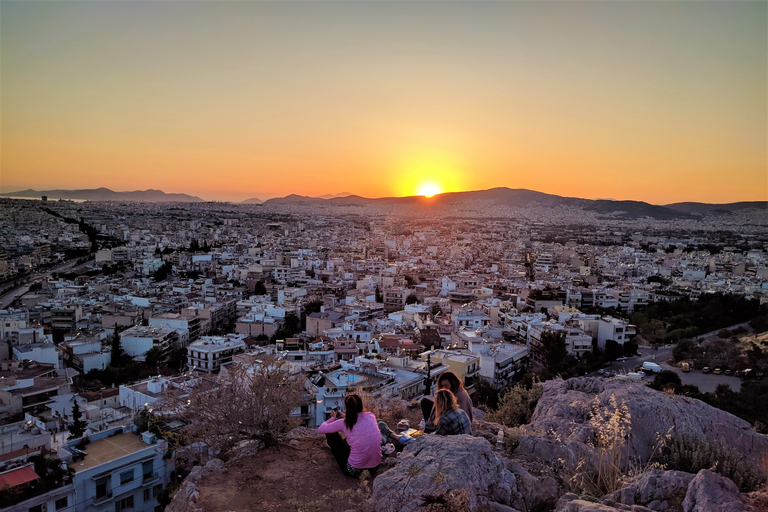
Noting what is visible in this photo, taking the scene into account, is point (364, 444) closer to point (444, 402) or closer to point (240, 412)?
point (444, 402)

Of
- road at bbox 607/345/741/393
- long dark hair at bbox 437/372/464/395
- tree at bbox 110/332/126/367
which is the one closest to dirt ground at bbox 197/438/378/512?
long dark hair at bbox 437/372/464/395

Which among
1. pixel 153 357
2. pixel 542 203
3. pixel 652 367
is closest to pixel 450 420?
pixel 652 367

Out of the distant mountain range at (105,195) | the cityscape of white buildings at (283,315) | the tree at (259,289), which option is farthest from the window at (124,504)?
the distant mountain range at (105,195)

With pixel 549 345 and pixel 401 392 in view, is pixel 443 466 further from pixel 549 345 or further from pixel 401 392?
pixel 549 345

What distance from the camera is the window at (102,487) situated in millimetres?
8523

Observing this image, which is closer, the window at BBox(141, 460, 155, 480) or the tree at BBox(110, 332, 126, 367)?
the window at BBox(141, 460, 155, 480)

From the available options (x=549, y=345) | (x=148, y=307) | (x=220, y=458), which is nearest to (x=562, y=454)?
(x=220, y=458)

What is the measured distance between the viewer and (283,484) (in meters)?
3.72

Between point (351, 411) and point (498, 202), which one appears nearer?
point (351, 411)

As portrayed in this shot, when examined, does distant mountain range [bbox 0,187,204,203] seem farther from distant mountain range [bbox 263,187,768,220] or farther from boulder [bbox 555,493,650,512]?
boulder [bbox 555,493,650,512]

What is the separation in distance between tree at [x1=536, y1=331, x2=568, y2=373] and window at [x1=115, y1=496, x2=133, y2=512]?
40.2ft

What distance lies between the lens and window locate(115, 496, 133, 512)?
872 cm

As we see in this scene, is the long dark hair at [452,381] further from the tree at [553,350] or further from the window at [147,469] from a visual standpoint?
the tree at [553,350]

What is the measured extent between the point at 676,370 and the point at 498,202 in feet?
371
